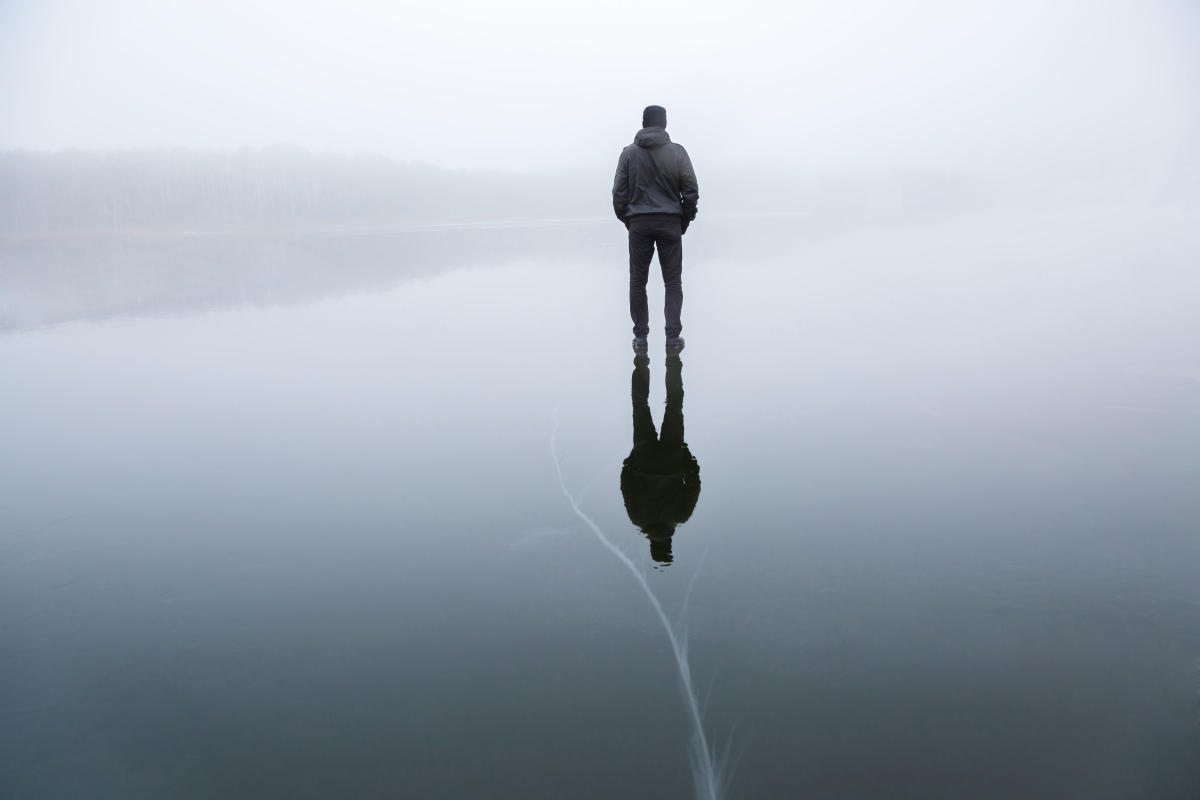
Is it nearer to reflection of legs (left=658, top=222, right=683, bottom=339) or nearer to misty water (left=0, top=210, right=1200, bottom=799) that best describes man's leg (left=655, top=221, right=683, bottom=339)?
reflection of legs (left=658, top=222, right=683, bottom=339)

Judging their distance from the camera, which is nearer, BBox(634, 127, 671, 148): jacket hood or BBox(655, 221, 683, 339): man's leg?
BBox(634, 127, 671, 148): jacket hood

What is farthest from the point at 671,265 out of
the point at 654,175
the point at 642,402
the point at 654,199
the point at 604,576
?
the point at 604,576

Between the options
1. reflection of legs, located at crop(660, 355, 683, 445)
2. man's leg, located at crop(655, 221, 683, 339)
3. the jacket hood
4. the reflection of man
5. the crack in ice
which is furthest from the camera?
man's leg, located at crop(655, 221, 683, 339)

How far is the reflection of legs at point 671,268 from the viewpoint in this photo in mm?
6770

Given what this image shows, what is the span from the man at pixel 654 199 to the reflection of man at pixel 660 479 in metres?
1.74

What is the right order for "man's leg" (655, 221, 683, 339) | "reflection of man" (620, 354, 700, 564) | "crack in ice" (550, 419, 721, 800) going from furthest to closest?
1. "man's leg" (655, 221, 683, 339)
2. "reflection of man" (620, 354, 700, 564)
3. "crack in ice" (550, 419, 721, 800)

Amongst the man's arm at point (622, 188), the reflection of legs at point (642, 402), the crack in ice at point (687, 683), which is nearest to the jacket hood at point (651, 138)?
the man's arm at point (622, 188)

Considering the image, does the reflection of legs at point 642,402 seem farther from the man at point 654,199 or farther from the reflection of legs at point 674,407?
the man at point 654,199

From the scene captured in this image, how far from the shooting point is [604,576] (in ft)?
9.81

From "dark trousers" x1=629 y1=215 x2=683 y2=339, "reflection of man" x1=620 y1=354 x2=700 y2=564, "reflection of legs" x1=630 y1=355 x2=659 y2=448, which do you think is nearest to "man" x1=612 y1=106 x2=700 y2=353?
"dark trousers" x1=629 y1=215 x2=683 y2=339

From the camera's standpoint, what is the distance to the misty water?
6.72 ft

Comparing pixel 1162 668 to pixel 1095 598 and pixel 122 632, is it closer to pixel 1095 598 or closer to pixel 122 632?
pixel 1095 598

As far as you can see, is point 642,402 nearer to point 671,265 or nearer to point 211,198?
point 671,265

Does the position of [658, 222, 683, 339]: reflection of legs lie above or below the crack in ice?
above
